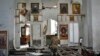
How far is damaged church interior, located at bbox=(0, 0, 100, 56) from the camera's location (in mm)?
15055

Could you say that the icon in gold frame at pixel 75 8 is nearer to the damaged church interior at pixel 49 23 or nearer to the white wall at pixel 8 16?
the damaged church interior at pixel 49 23

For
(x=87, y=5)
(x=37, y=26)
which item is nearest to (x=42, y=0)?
(x=37, y=26)

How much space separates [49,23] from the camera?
17688mm

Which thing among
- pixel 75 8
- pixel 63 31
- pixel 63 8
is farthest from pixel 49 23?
pixel 75 8

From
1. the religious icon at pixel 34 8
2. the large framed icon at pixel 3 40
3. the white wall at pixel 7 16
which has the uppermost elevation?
the religious icon at pixel 34 8

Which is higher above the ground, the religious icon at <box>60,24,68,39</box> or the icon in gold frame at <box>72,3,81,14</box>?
the icon in gold frame at <box>72,3,81,14</box>

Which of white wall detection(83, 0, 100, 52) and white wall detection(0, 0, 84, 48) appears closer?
white wall detection(0, 0, 84, 48)

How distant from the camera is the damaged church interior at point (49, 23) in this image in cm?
1505

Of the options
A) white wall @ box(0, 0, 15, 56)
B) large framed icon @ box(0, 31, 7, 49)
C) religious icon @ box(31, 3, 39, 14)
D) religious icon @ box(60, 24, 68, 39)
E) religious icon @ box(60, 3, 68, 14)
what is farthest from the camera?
religious icon @ box(60, 3, 68, 14)

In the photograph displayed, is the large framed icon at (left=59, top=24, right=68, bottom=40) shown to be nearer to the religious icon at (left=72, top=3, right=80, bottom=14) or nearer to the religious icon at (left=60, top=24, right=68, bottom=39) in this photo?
the religious icon at (left=60, top=24, right=68, bottom=39)

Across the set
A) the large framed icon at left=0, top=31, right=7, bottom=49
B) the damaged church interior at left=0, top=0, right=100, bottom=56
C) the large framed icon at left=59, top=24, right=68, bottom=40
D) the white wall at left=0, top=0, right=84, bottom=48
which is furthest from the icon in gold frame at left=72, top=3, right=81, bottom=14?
the large framed icon at left=0, top=31, right=7, bottom=49

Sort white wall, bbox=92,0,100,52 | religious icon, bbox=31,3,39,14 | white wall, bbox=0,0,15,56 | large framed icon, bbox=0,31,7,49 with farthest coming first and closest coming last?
religious icon, bbox=31,3,39,14
white wall, bbox=92,0,100,52
white wall, bbox=0,0,15,56
large framed icon, bbox=0,31,7,49

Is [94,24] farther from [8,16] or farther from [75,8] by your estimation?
[8,16]

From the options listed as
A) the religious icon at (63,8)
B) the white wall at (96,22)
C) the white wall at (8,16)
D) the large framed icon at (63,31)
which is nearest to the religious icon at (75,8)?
the religious icon at (63,8)
